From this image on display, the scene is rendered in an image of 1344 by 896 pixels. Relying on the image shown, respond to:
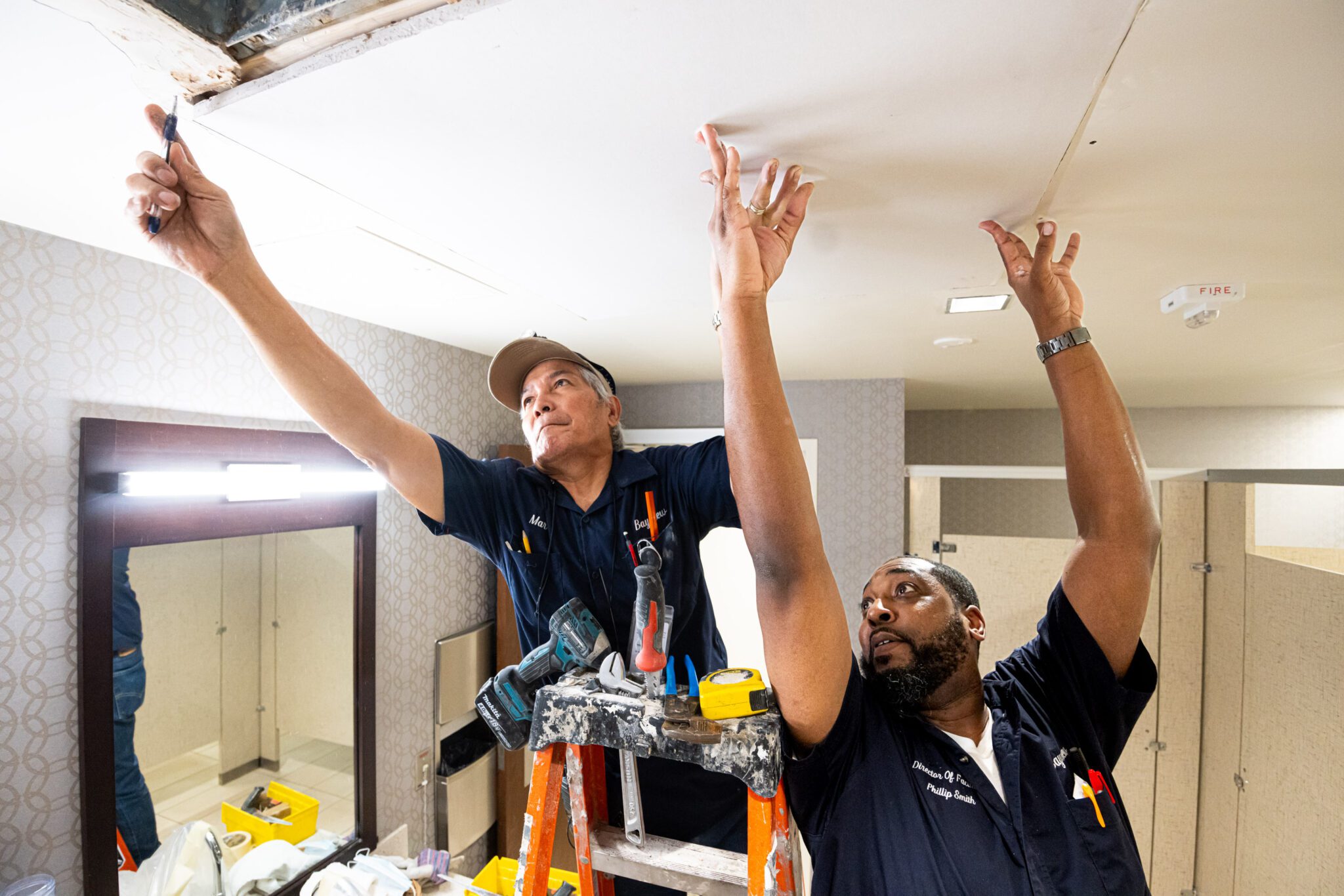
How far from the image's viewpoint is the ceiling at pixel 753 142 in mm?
577

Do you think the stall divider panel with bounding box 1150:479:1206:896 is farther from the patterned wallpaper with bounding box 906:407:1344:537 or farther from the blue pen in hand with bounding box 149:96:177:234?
the blue pen in hand with bounding box 149:96:177:234

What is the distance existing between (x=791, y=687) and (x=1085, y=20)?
0.87 metres

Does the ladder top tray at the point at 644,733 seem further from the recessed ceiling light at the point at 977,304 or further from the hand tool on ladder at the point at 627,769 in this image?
the recessed ceiling light at the point at 977,304

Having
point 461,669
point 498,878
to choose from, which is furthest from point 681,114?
point 461,669

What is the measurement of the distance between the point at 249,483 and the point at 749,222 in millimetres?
1711

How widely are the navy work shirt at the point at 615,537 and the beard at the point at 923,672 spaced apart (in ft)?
1.22

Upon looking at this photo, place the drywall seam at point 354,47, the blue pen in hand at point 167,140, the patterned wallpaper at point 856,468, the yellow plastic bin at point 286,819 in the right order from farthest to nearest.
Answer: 1. the patterned wallpaper at point 856,468
2. the yellow plastic bin at point 286,819
3. the blue pen in hand at point 167,140
4. the drywall seam at point 354,47

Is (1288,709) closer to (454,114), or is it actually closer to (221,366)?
(454,114)

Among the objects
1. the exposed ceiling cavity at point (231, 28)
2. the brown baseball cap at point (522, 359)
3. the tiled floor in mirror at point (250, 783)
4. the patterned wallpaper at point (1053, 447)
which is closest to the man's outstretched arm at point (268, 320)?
the exposed ceiling cavity at point (231, 28)

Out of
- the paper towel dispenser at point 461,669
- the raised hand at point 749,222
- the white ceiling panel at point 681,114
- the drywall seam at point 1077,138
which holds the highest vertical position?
the drywall seam at point 1077,138

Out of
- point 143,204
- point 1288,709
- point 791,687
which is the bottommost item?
point 1288,709

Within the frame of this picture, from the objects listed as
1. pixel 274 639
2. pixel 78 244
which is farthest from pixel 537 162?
pixel 274 639

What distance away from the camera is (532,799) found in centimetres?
91

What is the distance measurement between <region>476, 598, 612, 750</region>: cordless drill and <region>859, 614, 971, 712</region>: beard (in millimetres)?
615
